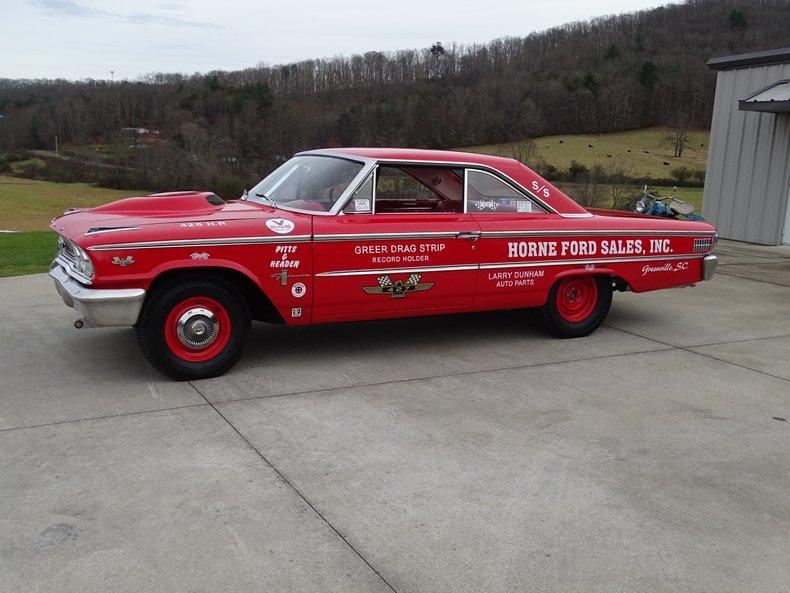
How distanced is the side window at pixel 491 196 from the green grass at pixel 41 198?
3653cm

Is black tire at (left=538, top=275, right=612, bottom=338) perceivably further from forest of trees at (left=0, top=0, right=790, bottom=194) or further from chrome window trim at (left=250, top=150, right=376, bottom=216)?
forest of trees at (left=0, top=0, right=790, bottom=194)

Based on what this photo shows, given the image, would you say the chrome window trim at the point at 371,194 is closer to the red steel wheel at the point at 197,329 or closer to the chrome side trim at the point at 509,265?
the chrome side trim at the point at 509,265

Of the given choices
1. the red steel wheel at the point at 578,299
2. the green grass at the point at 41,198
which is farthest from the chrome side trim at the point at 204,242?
the green grass at the point at 41,198

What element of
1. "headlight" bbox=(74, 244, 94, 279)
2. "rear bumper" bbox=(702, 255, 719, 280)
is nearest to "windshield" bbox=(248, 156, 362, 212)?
"headlight" bbox=(74, 244, 94, 279)

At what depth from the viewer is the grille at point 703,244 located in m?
6.91

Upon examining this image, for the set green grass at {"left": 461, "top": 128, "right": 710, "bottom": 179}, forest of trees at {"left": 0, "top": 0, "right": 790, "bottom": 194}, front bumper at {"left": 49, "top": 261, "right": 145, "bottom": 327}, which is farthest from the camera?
forest of trees at {"left": 0, "top": 0, "right": 790, "bottom": 194}

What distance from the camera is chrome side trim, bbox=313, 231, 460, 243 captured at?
5.18m

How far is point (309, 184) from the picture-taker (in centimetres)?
578

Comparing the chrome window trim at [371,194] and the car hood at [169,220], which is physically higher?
the chrome window trim at [371,194]

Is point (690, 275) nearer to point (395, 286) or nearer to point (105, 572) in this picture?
point (395, 286)

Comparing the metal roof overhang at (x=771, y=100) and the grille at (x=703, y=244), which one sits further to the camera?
the metal roof overhang at (x=771, y=100)

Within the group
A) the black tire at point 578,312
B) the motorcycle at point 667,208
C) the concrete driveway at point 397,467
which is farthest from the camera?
the motorcycle at point 667,208

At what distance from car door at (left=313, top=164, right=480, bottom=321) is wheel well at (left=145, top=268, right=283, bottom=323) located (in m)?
0.37

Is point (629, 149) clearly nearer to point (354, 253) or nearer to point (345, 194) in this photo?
point (345, 194)
